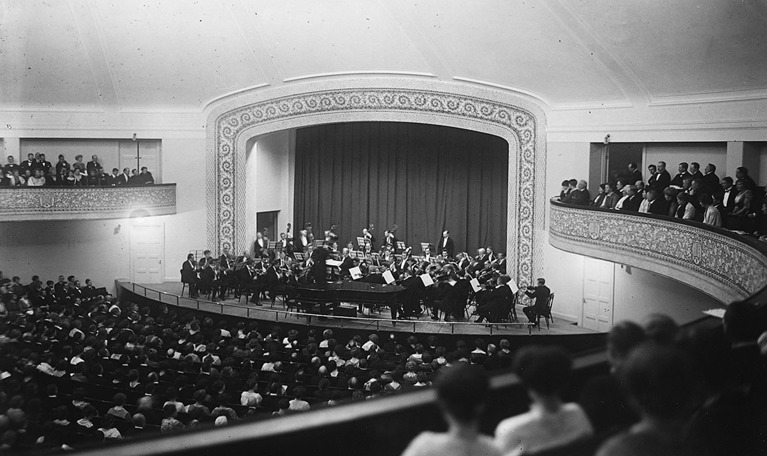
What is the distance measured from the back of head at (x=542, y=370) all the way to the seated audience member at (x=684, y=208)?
1160cm

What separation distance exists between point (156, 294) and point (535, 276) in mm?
11366

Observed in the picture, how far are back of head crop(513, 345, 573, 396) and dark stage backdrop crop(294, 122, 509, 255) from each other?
21.1 metres

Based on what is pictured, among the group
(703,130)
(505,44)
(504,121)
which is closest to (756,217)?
(703,130)

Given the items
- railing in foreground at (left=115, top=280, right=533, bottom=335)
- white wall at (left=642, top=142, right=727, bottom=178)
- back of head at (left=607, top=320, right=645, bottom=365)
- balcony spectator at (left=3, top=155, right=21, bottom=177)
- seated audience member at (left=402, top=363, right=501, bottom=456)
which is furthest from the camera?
balcony spectator at (left=3, top=155, right=21, bottom=177)

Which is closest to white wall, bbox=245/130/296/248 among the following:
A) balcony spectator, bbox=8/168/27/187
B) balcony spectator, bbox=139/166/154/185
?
balcony spectator, bbox=139/166/154/185

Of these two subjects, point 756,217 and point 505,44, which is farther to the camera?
point 505,44

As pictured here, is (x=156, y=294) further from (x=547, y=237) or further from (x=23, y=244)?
(x=547, y=237)

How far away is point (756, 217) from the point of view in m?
11.2

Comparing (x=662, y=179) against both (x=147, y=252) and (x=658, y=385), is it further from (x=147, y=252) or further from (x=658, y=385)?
(x=147, y=252)

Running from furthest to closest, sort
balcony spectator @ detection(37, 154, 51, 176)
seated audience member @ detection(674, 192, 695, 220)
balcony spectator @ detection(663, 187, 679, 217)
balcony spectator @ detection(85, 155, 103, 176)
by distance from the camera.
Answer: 1. balcony spectator @ detection(85, 155, 103, 176)
2. balcony spectator @ detection(37, 154, 51, 176)
3. balcony spectator @ detection(663, 187, 679, 217)
4. seated audience member @ detection(674, 192, 695, 220)

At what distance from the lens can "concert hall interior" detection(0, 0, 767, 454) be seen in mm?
14914

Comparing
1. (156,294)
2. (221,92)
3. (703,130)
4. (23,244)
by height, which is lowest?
(156,294)

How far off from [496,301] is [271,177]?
489 inches

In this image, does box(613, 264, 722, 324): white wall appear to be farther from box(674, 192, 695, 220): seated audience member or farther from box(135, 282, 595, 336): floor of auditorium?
box(674, 192, 695, 220): seated audience member
